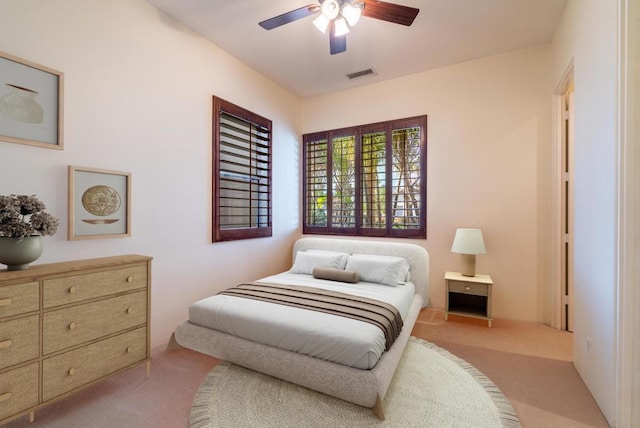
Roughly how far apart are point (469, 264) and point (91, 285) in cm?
357

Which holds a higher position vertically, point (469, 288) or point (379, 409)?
point (469, 288)

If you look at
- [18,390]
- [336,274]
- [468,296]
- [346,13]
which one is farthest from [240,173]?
[468,296]

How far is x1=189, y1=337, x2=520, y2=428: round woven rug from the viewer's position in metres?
1.71

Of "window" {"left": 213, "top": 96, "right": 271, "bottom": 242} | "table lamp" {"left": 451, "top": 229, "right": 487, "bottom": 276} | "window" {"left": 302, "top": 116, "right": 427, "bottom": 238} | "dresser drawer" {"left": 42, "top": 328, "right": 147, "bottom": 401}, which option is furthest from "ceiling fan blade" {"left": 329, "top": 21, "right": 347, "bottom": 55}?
"dresser drawer" {"left": 42, "top": 328, "right": 147, "bottom": 401}

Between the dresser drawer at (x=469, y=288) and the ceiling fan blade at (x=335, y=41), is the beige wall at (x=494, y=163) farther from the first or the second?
the ceiling fan blade at (x=335, y=41)

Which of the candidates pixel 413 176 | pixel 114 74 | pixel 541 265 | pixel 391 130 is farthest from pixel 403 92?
pixel 114 74

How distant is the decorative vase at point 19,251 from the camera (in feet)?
5.28

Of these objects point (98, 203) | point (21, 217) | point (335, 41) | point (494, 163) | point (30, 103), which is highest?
point (335, 41)

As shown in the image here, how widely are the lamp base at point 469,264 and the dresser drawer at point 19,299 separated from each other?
3.75 meters

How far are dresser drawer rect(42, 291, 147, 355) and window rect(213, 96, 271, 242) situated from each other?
47.3 inches

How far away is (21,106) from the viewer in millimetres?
1877

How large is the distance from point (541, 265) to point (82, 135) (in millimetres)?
4607

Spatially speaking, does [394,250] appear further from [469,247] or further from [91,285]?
[91,285]

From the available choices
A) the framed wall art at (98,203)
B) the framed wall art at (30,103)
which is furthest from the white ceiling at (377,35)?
the framed wall art at (98,203)
